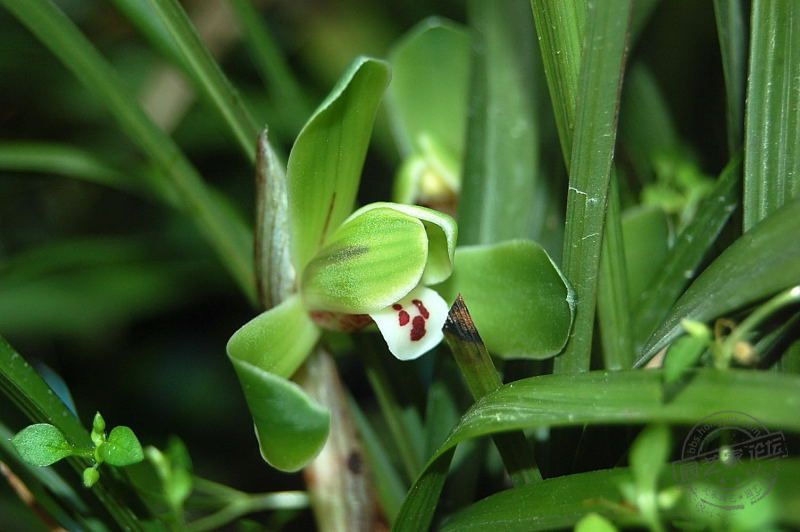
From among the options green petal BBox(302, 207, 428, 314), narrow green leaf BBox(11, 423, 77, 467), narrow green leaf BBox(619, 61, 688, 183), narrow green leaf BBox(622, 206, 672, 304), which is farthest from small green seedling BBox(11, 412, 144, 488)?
narrow green leaf BBox(619, 61, 688, 183)

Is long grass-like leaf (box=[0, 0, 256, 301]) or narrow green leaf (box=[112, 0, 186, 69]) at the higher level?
→ narrow green leaf (box=[112, 0, 186, 69])

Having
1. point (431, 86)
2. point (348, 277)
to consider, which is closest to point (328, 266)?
point (348, 277)

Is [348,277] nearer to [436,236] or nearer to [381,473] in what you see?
[436,236]

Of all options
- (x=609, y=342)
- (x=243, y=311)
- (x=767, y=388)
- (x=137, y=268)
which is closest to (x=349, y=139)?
(x=609, y=342)

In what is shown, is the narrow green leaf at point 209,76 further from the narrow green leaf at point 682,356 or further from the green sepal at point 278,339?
the narrow green leaf at point 682,356

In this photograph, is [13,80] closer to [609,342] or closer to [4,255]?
[4,255]

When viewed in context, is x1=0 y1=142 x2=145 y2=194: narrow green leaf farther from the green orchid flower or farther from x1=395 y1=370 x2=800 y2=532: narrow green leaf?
x1=395 y1=370 x2=800 y2=532: narrow green leaf
